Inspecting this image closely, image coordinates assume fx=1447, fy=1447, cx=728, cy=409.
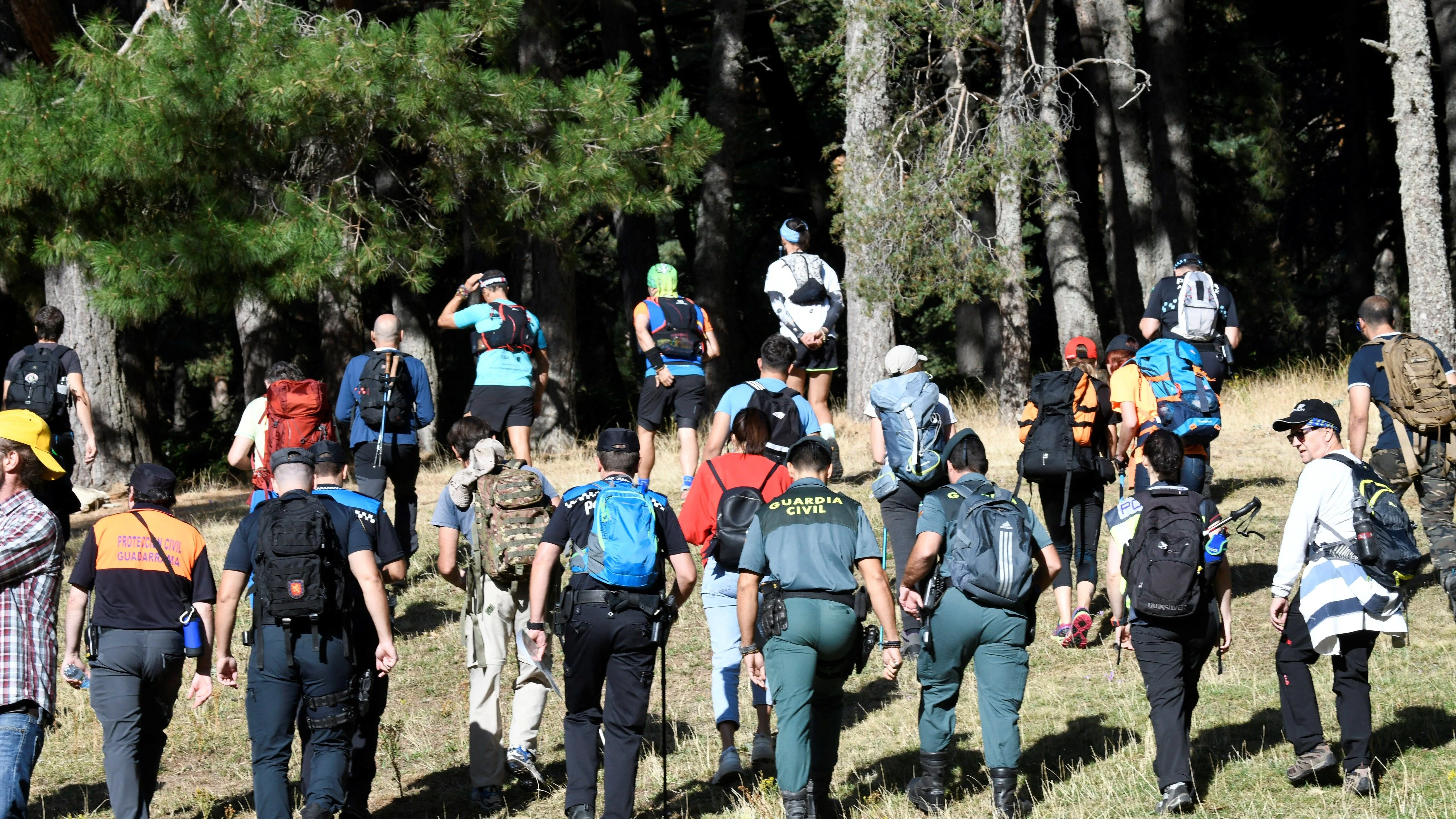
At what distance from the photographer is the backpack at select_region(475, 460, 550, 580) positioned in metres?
6.91

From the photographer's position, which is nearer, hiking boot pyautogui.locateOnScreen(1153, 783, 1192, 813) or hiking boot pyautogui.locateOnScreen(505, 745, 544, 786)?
hiking boot pyautogui.locateOnScreen(1153, 783, 1192, 813)

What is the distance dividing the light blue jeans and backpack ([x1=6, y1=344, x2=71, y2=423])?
536 centimetres

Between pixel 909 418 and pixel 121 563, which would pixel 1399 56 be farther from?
pixel 121 563

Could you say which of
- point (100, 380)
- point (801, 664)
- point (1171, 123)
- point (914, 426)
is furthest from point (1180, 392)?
point (100, 380)

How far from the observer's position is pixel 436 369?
22.3 metres

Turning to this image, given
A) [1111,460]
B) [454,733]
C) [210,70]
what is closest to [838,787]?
[454,733]

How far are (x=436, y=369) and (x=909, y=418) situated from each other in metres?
15.2

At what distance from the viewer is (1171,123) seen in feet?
66.6

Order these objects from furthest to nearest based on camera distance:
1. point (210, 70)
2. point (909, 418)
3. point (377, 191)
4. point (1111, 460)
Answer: point (377, 191) < point (210, 70) < point (1111, 460) < point (909, 418)

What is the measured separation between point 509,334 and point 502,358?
0.20m

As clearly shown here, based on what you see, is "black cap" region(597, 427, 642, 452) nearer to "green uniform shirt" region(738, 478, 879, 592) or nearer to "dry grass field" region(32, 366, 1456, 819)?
"green uniform shirt" region(738, 478, 879, 592)

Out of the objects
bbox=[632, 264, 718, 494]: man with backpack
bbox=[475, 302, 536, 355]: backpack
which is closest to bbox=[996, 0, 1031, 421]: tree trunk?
bbox=[632, 264, 718, 494]: man with backpack

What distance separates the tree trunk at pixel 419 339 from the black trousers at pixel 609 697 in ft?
49.9

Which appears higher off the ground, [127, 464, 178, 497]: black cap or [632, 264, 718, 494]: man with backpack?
[632, 264, 718, 494]: man with backpack
